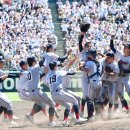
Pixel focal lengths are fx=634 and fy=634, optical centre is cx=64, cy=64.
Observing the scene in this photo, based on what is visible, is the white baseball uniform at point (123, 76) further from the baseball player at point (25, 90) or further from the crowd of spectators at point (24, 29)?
the crowd of spectators at point (24, 29)

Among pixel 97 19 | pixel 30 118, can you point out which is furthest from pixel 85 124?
pixel 97 19

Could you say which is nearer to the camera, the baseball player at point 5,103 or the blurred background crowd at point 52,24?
the baseball player at point 5,103

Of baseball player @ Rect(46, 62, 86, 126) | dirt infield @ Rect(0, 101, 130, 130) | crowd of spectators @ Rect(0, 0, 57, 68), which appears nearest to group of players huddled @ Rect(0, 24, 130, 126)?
baseball player @ Rect(46, 62, 86, 126)

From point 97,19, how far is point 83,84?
18.1 m

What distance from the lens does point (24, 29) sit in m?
31.8

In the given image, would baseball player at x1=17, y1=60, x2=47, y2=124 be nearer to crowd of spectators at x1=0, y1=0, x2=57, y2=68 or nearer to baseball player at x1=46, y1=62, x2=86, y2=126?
baseball player at x1=46, y1=62, x2=86, y2=126

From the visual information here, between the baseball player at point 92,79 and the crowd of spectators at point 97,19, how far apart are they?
15.5m

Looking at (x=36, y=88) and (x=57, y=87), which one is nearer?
(x=57, y=87)

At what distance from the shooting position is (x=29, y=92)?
53.4 ft

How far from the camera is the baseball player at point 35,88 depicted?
15906 mm

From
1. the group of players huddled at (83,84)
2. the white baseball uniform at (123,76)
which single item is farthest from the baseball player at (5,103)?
the white baseball uniform at (123,76)

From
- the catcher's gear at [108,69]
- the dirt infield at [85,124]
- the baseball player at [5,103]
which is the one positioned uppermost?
the catcher's gear at [108,69]

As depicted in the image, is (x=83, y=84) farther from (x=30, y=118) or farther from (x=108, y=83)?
(x=30, y=118)

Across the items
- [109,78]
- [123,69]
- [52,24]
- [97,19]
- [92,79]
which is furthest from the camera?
[97,19]
